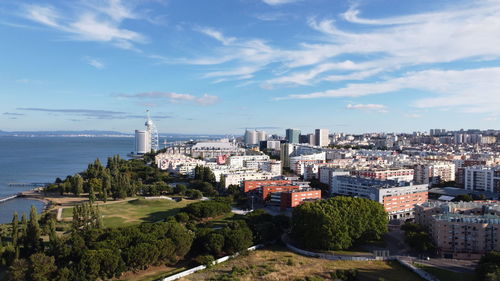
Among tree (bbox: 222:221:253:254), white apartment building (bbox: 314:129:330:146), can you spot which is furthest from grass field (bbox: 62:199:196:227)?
white apartment building (bbox: 314:129:330:146)

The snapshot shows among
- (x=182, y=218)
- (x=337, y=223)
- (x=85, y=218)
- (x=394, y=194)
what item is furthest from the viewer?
(x=394, y=194)

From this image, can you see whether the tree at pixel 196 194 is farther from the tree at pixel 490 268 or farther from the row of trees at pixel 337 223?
the tree at pixel 490 268

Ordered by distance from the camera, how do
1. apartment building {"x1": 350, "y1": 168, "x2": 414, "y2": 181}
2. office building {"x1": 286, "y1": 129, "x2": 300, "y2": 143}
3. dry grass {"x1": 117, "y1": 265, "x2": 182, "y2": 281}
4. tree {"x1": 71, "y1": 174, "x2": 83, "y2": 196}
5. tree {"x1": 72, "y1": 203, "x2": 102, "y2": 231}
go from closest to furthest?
dry grass {"x1": 117, "y1": 265, "x2": 182, "y2": 281} → tree {"x1": 72, "y1": 203, "x2": 102, "y2": 231} → tree {"x1": 71, "y1": 174, "x2": 83, "y2": 196} → apartment building {"x1": 350, "y1": 168, "x2": 414, "y2": 181} → office building {"x1": 286, "y1": 129, "x2": 300, "y2": 143}

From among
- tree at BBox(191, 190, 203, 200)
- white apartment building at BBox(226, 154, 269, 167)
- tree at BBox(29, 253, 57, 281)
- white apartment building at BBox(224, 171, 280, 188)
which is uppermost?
white apartment building at BBox(226, 154, 269, 167)

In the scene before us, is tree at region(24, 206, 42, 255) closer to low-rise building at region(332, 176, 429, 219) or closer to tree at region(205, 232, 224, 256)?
tree at region(205, 232, 224, 256)

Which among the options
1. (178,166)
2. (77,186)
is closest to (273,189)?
(77,186)

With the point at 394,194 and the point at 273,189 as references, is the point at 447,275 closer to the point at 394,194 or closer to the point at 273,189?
the point at 394,194

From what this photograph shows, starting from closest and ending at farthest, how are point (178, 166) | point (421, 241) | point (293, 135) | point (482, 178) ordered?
1. point (421, 241)
2. point (482, 178)
3. point (178, 166)
4. point (293, 135)
